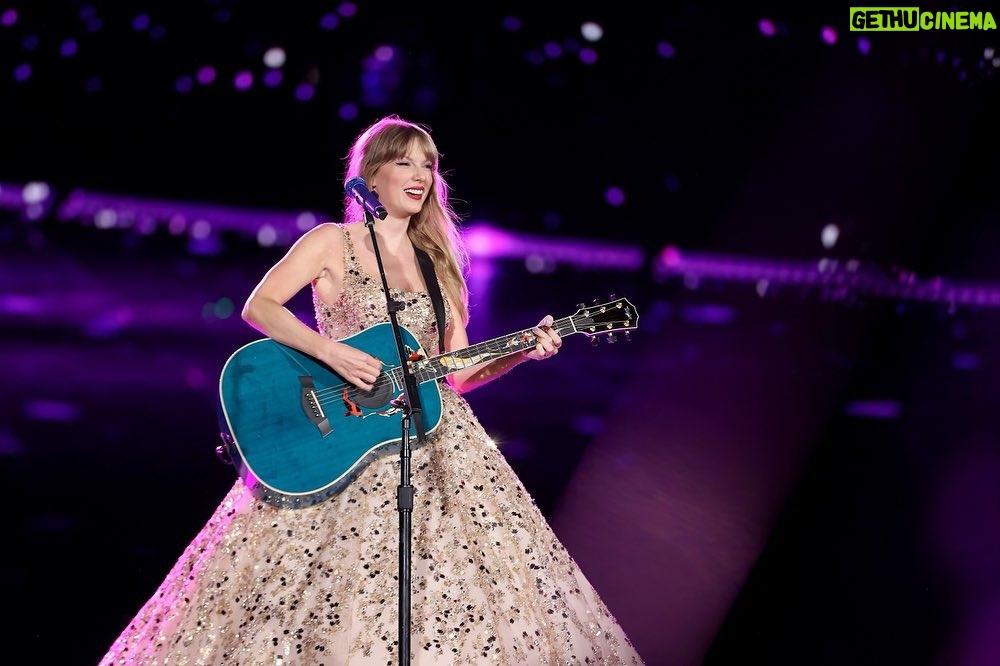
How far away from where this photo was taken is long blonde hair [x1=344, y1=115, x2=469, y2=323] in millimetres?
2936

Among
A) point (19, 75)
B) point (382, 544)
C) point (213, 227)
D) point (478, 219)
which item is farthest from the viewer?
point (478, 219)

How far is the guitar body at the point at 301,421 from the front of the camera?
2.28 m

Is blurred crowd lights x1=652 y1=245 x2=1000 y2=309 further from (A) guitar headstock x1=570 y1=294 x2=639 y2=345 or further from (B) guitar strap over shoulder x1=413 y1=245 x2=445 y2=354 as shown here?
(B) guitar strap over shoulder x1=413 y1=245 x2=445 y2=354

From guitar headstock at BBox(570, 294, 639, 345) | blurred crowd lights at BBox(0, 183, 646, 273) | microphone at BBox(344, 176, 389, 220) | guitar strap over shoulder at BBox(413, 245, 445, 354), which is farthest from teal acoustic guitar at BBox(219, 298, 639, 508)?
blurred crowd lights at BBox(0, 183, 646, 273)

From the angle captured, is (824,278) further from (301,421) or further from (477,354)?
(301,421)

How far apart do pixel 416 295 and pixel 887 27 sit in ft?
9.19

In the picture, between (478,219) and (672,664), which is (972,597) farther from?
(478,219)

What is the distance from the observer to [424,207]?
123 inches

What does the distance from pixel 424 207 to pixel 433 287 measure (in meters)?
0.39

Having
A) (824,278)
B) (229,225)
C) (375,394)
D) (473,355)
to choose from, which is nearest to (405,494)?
(375,394)

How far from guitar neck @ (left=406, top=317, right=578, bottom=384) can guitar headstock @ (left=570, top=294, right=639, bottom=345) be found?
0.13 feet

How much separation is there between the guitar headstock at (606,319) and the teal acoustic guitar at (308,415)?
47 centimetres

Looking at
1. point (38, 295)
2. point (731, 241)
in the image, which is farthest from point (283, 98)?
point (731, 241)

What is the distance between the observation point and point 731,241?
164 inches
